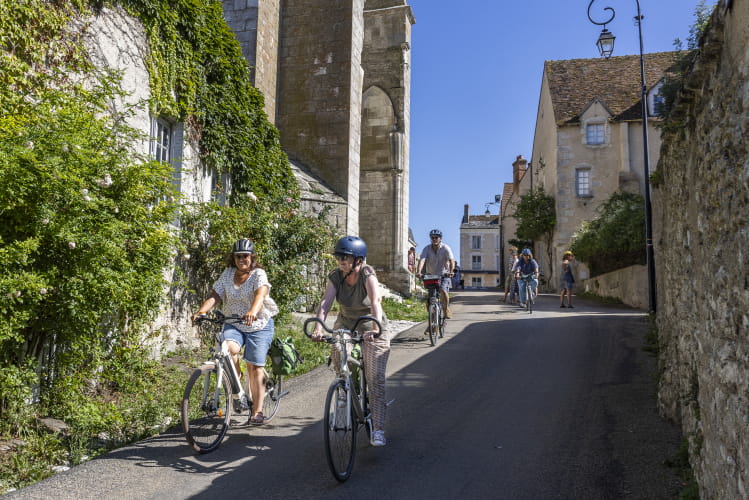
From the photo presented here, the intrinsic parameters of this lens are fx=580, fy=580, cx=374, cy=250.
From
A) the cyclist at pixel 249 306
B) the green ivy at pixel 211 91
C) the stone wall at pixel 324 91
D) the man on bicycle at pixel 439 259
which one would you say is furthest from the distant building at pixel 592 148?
the cyclist at pixel 249 306

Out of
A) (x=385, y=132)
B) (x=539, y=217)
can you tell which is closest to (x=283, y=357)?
(x=385, y=132)

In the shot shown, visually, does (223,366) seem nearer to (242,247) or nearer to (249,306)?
(249,306)

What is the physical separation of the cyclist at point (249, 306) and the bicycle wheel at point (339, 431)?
4.53ft

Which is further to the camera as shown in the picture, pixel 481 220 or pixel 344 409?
pixel 481 220

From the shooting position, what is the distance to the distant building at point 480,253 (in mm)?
72688

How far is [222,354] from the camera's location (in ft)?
16.4

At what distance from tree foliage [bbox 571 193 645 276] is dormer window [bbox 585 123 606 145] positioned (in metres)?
4.83

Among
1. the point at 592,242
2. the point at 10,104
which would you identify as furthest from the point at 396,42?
the point at 10,104

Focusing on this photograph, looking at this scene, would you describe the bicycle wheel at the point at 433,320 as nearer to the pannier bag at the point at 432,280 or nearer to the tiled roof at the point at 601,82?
the pannier bag at the point at 432,280

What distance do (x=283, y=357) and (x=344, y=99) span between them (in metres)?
12.5

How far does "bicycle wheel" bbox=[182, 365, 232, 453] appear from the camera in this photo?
4684mm

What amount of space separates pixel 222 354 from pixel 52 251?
177 cm

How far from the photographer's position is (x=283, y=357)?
571cm

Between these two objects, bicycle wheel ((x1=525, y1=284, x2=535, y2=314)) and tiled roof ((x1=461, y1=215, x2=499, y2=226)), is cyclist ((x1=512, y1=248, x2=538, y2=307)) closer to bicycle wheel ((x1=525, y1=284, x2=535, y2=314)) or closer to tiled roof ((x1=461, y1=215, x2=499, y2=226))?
bicycle wheel ((x1=525, y1=284, x2=535, y2=314))
